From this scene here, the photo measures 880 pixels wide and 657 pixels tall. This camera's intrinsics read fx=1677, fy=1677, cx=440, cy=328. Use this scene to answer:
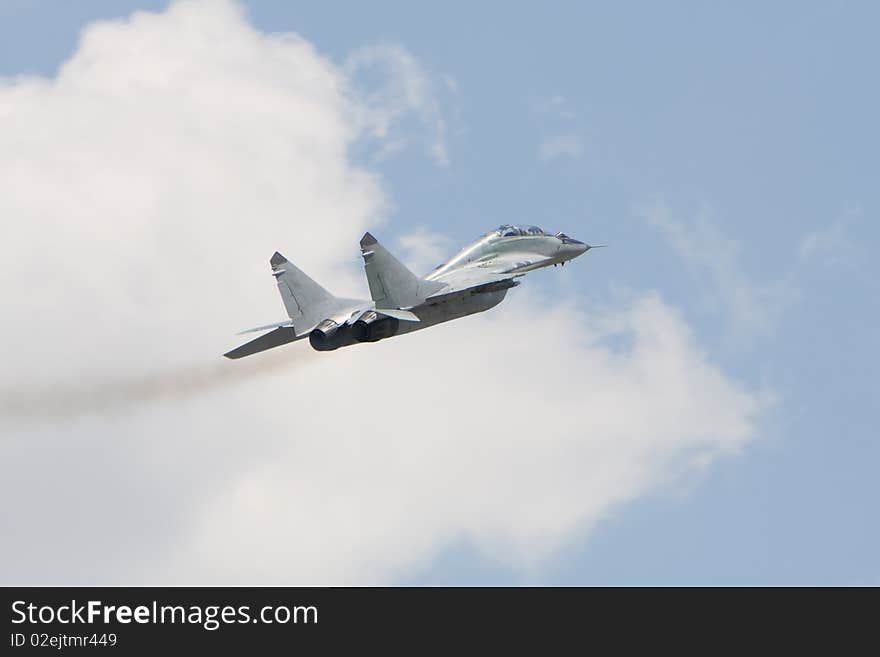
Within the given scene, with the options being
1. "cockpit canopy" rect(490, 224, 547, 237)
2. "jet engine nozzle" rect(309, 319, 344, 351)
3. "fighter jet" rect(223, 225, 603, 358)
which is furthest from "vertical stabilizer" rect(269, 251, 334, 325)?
"cockpit canopy" rect(490, 224, 547, 237)

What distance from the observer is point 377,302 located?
65.4 m

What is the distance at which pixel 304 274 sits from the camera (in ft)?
216

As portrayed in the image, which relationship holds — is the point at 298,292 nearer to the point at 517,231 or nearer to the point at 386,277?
the point at 386,277

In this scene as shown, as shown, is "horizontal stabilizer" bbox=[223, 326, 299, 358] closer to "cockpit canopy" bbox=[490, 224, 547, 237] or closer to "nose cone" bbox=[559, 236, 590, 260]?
"cockpit canopy" bbox=[490, 224, 547, 237]

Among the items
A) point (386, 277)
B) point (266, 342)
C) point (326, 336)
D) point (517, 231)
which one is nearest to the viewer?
point (326, 336)

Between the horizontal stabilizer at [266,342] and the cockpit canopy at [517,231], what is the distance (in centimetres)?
1227

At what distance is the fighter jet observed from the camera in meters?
64.7

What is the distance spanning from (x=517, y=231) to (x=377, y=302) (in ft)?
40.8

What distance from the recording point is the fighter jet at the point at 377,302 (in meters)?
64.7

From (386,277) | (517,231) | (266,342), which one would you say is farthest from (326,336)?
(517,231)
